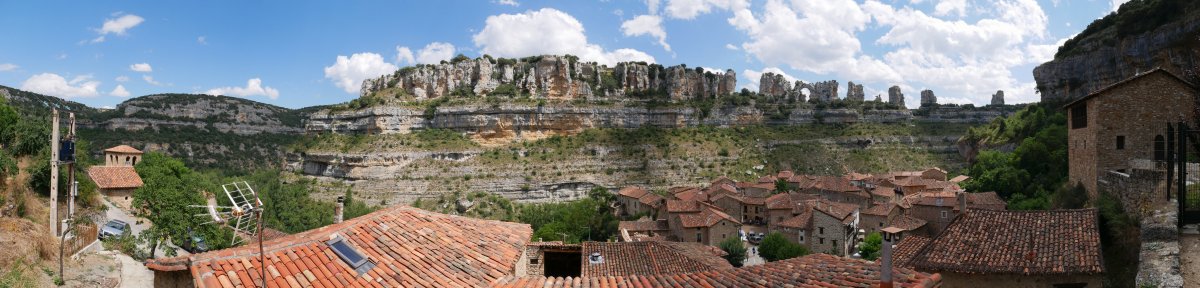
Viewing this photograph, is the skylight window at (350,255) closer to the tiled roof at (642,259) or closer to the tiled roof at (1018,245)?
the tiled roof at (1018,245)

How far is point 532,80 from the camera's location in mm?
77062

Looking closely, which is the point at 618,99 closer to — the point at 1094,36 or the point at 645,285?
the point at 1094,36

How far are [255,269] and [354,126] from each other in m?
65.8

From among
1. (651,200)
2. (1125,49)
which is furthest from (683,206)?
(1125,49)

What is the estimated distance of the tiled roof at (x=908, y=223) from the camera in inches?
1181

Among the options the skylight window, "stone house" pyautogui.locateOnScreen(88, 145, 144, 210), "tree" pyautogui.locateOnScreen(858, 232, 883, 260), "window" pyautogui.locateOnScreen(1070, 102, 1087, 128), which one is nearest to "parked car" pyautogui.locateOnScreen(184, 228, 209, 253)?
"stone house" pyautogui.locateOnScreen(88, 145, 144, 210)

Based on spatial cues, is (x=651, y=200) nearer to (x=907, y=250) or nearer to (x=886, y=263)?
(x=907, y=250)

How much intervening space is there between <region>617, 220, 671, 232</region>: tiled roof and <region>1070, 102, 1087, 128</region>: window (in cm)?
2488

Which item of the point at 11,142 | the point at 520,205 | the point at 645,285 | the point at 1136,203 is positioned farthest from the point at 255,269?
the point at 520,205

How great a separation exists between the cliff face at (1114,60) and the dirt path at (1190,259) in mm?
7715

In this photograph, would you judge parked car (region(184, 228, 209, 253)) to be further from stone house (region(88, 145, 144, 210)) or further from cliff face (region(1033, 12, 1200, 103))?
cliff face (region(1033, 12, 1200, 103))

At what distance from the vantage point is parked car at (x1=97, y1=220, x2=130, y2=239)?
2320 cm

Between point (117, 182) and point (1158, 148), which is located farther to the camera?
point (117, 182)

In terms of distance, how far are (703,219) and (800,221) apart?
5.70 m
